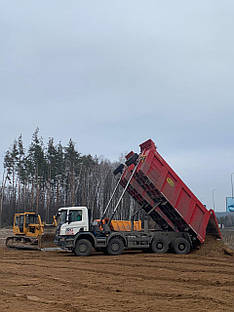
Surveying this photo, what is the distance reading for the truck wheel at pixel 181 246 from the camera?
50.0ft

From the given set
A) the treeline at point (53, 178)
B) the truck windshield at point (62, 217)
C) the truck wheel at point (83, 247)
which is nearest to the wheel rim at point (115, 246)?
the truck wheel at point (83, 247)

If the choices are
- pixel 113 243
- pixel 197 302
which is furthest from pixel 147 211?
pixel 197 302

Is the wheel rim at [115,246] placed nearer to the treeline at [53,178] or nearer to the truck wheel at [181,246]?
the truck wheel at [181,246]

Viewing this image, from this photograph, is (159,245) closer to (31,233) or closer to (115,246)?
(115,246)

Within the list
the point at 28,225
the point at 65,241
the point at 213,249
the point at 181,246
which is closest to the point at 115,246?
the point at 65,241

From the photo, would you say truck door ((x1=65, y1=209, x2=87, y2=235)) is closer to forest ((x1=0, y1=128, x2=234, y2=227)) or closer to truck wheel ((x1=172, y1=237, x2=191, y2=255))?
truck wheel ((x1=172, y1=237, x2=191, y2=255))

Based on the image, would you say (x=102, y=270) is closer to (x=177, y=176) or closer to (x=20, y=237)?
(x=177, y=176)

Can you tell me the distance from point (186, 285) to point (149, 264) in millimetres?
3817

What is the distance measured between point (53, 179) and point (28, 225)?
1092 inches

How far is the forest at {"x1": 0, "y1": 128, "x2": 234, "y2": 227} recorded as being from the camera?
1742 inches

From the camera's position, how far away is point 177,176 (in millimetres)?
14547

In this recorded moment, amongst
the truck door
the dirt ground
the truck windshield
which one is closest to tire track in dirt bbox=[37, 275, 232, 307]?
the dirt ground

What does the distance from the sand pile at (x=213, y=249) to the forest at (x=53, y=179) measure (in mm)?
27328

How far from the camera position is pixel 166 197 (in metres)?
14.2
